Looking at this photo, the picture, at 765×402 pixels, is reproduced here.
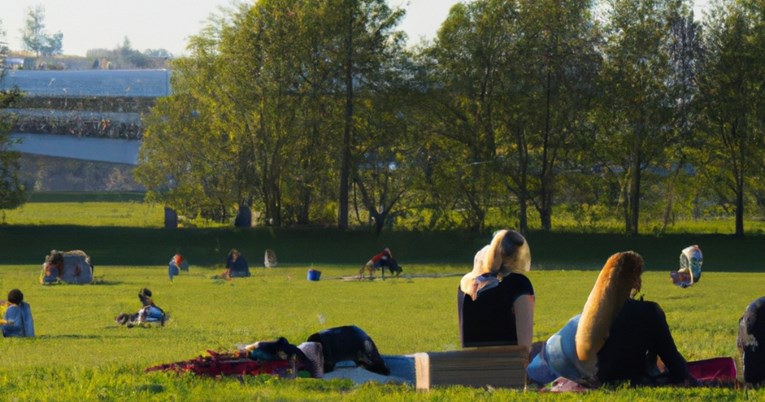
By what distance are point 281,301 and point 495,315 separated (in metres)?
22.5

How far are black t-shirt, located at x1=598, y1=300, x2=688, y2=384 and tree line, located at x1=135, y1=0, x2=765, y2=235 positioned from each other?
60.3 m

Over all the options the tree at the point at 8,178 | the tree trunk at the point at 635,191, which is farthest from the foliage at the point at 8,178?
the tree trunk at the point at 635,191

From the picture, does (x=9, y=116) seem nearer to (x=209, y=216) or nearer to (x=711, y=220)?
(x=209, y=216)

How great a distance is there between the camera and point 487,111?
72938 mm

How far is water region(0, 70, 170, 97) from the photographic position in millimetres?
122062

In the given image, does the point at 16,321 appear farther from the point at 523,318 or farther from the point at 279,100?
the point at 279,100

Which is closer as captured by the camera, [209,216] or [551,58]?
[551,58]

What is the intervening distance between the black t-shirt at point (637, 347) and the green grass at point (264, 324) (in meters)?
0.37

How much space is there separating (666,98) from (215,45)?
24.2 meters

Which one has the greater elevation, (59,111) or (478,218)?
(59,111)

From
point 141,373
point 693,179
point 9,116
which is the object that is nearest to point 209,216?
point 9,116

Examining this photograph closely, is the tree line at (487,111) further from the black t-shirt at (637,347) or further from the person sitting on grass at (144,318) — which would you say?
the black t-shirt at (637,347)

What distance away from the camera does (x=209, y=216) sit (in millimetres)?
80188

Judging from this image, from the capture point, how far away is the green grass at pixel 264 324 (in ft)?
38.7
